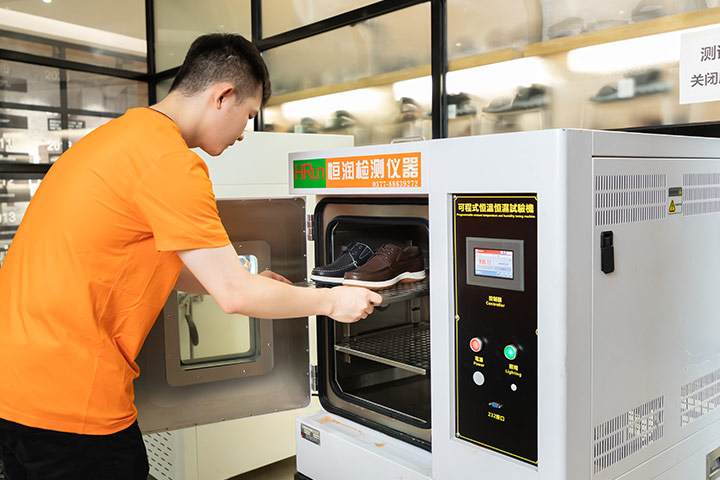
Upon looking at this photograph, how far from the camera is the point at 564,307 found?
47.3 inches

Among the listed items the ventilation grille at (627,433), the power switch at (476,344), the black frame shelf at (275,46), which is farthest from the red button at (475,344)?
the black frame shelf at (275,46)

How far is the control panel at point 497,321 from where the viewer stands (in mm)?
1284

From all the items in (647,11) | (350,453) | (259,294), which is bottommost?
(350,453)

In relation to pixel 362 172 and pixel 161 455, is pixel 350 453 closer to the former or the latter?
pixel 362 172

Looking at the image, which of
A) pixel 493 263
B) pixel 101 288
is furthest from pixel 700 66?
pixel 101 288

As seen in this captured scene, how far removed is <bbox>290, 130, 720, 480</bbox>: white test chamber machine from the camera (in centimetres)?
122

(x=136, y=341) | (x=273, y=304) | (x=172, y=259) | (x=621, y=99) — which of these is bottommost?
(x=136, y=341)

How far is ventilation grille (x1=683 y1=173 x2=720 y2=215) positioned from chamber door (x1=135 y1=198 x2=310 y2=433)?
1213mm

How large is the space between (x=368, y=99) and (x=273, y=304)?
2.12 m

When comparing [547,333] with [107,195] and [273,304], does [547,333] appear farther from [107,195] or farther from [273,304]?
[107,195]

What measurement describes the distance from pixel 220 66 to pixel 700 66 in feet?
4.53

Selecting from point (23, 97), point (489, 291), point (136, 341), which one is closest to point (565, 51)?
point (489, 291)

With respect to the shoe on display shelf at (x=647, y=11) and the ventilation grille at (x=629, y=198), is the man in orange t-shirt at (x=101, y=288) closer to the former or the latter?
the ventilation grille at (x=629, y=198)

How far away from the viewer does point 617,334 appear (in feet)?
4.30
